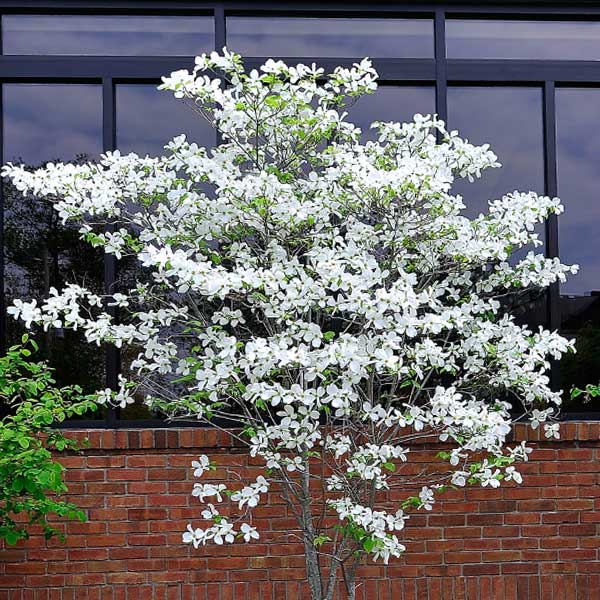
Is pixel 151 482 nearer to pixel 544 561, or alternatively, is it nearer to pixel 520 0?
pixel 544 561

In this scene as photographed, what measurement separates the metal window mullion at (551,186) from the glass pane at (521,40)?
0.83ft

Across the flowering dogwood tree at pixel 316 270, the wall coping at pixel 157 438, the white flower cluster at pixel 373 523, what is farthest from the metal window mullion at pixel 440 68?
the white flower cluster at pixel 373 523

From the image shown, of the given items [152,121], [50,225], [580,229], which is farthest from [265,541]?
[580,229]

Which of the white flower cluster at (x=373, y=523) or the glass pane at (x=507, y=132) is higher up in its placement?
the glass pane at (x=507, y=132)

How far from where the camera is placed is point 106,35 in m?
5.08

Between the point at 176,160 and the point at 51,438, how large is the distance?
1460 millimetres

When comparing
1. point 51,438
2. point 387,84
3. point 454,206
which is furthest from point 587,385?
point 51,438

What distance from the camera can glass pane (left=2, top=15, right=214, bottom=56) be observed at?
5055 mm

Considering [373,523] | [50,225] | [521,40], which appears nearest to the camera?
[373,523]

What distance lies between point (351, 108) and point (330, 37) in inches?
17.7

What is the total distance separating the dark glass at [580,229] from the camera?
5105 millimetres

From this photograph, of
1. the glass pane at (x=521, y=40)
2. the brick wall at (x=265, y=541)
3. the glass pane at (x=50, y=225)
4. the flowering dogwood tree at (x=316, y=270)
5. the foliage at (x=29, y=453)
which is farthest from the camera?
the glass pane at (x=521, y=40)

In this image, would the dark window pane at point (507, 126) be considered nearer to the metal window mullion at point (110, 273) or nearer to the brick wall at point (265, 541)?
the brick wall at point (265, 541)

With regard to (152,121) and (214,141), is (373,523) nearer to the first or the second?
(214,141)
